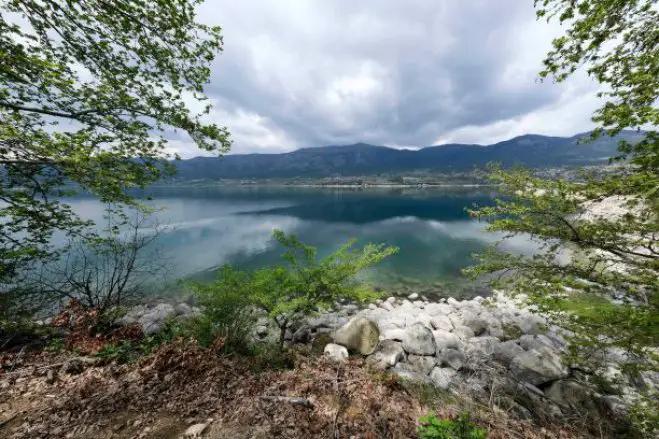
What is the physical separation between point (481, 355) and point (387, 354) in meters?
3.77

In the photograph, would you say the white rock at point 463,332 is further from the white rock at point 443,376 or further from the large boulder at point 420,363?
the white rock at point 443,376

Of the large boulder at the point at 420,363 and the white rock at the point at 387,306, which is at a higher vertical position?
the large boulder at the point at 420,363

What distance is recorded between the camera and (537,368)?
8.51m

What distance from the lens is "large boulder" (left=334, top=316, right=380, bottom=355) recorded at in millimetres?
10172

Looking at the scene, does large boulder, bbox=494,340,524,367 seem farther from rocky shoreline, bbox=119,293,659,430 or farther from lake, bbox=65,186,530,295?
lake, bbox=65,186,530,295

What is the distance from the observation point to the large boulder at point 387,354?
930 cm

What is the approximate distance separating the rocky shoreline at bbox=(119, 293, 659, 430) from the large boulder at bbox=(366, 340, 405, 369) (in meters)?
0.04

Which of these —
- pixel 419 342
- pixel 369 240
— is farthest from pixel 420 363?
pixel 369 240

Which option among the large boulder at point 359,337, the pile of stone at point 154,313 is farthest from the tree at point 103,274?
the large boulder at point 359,337

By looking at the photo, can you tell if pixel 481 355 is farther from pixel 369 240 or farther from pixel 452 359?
pixel 369 240

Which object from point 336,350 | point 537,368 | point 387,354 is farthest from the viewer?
point 387,354

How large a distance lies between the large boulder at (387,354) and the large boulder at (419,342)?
0.34 m

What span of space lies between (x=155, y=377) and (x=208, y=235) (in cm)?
3972

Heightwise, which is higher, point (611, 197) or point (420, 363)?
point (611, 197)
